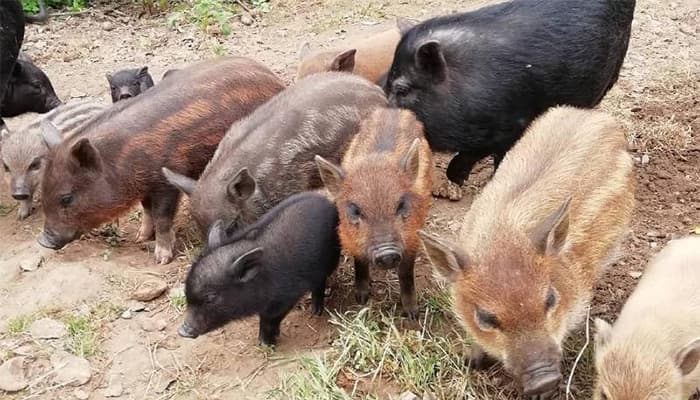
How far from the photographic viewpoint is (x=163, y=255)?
5477 mm

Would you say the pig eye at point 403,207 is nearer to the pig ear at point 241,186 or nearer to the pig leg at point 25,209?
the pig ear at point 241,186

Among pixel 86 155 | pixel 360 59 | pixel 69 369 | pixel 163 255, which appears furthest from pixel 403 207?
pixel 360 59

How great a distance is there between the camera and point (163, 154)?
18.0 ft

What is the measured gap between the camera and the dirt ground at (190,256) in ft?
14.7

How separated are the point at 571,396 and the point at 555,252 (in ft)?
2.43

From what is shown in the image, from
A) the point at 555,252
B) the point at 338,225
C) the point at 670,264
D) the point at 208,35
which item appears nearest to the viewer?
the point at 555,252

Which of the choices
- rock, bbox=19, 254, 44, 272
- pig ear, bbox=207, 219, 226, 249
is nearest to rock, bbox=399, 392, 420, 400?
pig ear, bbox=207, 219, 226, 249

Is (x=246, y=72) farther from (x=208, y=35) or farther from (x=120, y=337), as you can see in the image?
(x=208, y=35)

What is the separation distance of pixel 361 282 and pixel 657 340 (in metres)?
1.67

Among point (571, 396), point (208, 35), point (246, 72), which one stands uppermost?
point (246, 72)

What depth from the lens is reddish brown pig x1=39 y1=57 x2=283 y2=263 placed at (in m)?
5.38

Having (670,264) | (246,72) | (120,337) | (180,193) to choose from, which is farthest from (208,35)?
(670,264)

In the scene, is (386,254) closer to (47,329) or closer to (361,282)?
(361,282)

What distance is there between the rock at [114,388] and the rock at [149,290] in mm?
664
